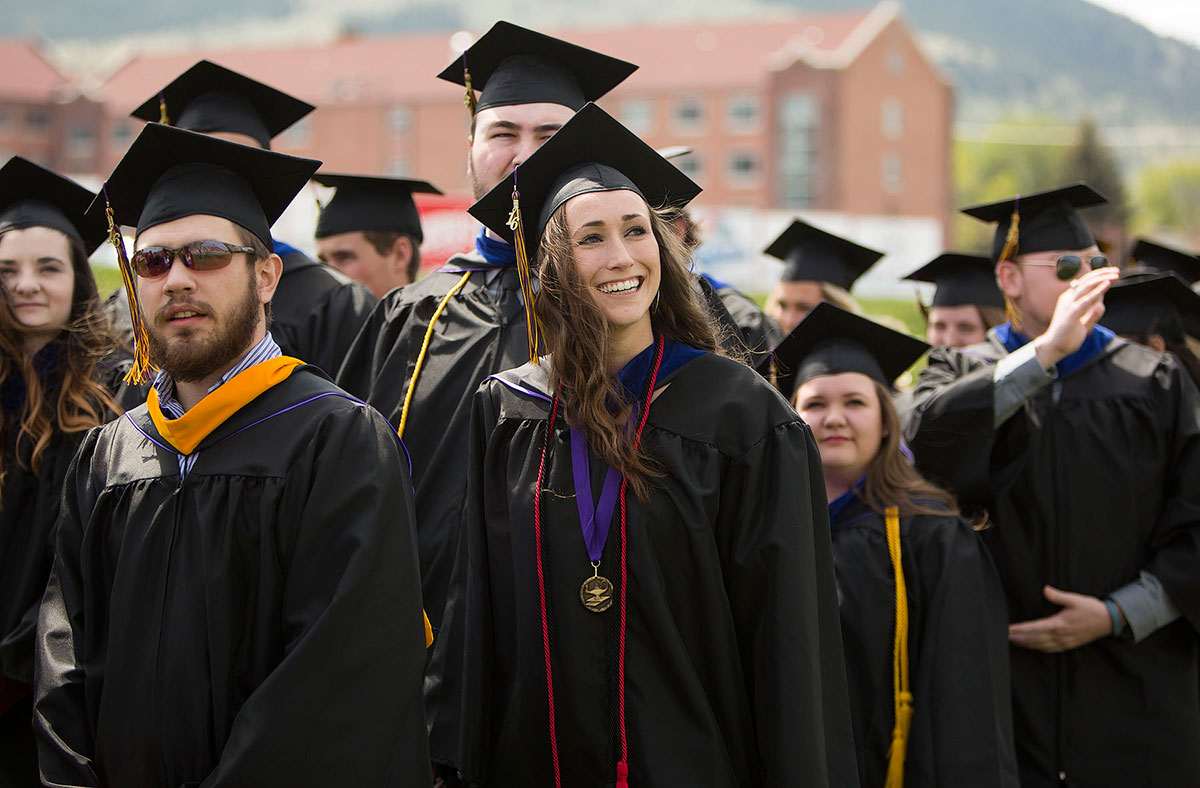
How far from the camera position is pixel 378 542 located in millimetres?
2629

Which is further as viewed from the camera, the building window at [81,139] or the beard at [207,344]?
the building window at [81,139]

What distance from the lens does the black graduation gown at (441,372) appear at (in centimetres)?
344

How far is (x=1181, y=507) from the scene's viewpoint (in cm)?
420

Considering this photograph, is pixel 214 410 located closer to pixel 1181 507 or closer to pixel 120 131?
pixel 1181 507

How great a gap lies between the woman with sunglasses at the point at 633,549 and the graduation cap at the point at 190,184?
2.05ft

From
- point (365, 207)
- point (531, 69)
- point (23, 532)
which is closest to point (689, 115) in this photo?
point (365, 207)

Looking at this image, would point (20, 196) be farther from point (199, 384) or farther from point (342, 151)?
point (342, 151)

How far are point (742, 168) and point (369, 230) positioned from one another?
53.2 m

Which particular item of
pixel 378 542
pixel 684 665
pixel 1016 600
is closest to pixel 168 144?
pixel 378 542

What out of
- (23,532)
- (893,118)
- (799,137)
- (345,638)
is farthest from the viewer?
(893,118)

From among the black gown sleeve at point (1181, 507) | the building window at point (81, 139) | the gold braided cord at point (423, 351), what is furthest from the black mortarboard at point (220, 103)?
the building window at point (81, 139)

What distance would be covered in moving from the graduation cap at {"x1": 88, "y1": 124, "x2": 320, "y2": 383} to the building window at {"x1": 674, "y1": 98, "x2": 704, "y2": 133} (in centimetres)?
5671

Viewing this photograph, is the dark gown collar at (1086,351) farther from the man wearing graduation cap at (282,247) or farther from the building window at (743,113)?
the building window at (743,113)

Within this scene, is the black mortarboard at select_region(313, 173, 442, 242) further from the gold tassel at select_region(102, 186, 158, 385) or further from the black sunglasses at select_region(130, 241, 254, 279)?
the black sunglasses at select_region(130, 241, 254, 279)
